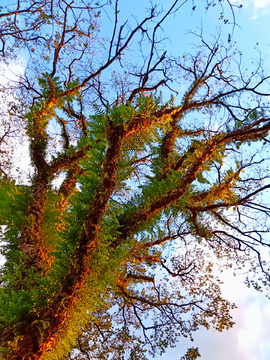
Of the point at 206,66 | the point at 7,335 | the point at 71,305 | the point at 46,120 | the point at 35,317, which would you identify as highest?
the point at 206,66

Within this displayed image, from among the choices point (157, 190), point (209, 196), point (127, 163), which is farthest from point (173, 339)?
point (127, 163)

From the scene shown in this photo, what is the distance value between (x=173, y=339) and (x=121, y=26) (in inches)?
308

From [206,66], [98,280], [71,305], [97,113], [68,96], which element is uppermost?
[206,66]

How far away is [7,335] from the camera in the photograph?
6.19 ft

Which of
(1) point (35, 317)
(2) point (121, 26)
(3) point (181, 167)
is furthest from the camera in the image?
(2) point (121, 26)

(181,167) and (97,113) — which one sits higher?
(181,167)

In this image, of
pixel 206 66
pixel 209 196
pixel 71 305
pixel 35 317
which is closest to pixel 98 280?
pixel 71 305

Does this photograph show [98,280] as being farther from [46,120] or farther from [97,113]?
[46,120]

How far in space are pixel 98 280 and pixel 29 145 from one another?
3.10 meters

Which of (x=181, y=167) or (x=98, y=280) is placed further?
(x=181, y=167)

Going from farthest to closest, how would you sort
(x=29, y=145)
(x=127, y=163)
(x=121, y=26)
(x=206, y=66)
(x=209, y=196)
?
(x=206, y=66) < (x=121, y=26) < (x=29, y=145) < (x=209, y=196) < (x=127, y=163)

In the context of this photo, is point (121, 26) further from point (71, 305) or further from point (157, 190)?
point (71, 305)

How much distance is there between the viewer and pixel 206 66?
6211mm

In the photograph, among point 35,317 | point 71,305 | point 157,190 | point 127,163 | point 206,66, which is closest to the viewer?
point 71,305
